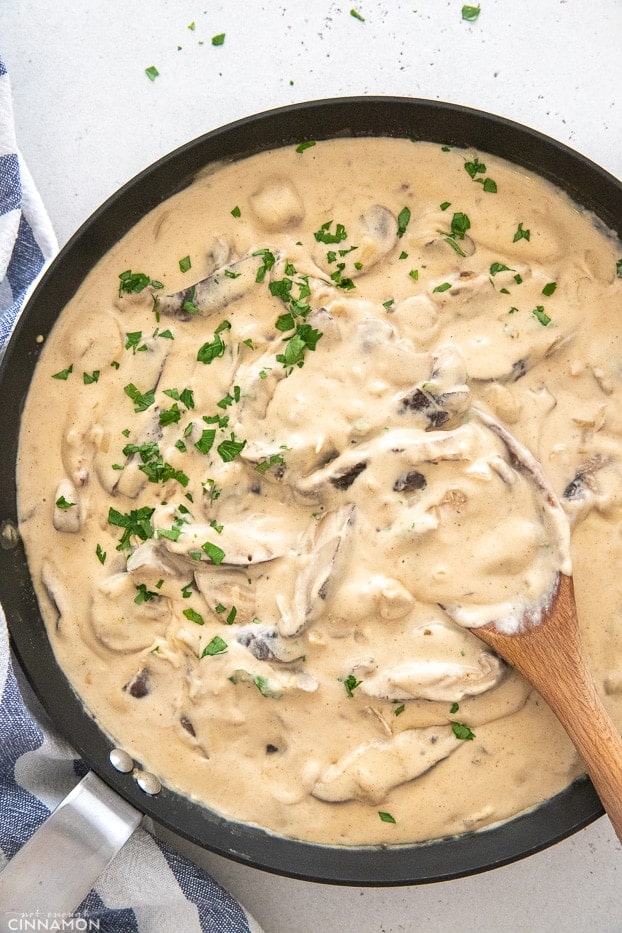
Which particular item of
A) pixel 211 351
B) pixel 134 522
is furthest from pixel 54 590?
pixel 211 351

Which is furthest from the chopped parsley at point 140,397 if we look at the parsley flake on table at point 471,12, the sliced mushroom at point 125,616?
the parsley flake on table at point 471,12

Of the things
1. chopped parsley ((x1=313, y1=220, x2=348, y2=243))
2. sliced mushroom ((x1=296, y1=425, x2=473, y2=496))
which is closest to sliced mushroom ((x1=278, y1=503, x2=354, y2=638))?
sliced mushroom ((x1=296, y1=425, x2=473, y2=496))

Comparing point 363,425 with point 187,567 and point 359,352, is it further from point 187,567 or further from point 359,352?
point 187,567

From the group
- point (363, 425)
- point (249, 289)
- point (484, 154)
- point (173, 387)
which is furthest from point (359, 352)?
point (484, 154)

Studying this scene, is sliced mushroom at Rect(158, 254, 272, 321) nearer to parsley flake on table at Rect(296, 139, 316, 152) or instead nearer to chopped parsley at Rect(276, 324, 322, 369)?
chopped parsley at Rect(276, 324, 322, 369)

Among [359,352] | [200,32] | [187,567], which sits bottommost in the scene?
[187,567]

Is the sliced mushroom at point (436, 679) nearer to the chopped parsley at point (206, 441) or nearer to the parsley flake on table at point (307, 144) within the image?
the chopped parsley at point (206, 441)
